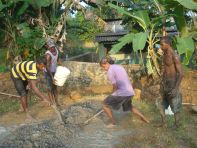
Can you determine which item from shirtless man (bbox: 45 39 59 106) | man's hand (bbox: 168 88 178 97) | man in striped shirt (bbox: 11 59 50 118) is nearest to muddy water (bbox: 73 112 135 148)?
man's hand (bbox: 168 88 178 97)

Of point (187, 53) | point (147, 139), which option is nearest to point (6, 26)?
point (187, 53)

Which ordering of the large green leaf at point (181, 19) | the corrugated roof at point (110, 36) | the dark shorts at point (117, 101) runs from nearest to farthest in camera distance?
the dark shorts at point (117, 101)
the large green leaf at point (181, 19)
the corrugated roof at point (110, 36)

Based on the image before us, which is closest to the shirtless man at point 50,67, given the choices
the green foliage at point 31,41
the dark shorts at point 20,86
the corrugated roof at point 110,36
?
the dark shorts at point 20,86

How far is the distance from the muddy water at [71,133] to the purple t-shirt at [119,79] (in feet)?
2.33

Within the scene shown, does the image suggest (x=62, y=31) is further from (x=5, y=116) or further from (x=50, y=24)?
(x=5, y=116)

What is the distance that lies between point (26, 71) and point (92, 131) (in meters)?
1.97

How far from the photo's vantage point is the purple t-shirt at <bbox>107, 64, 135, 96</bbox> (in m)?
6.89

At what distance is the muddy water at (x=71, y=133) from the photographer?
6.34 metres

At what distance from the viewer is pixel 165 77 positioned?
6996mm

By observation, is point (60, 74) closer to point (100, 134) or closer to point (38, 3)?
point (100, 134)

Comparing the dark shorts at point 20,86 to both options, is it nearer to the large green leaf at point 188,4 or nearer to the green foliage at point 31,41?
the green foliage at point 31,41

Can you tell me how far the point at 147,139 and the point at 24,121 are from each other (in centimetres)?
303

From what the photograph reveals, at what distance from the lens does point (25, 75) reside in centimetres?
807

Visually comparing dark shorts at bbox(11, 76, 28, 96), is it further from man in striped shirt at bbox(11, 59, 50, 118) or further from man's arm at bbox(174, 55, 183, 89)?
man's arm at bbox(174, 55, 183, 89)
